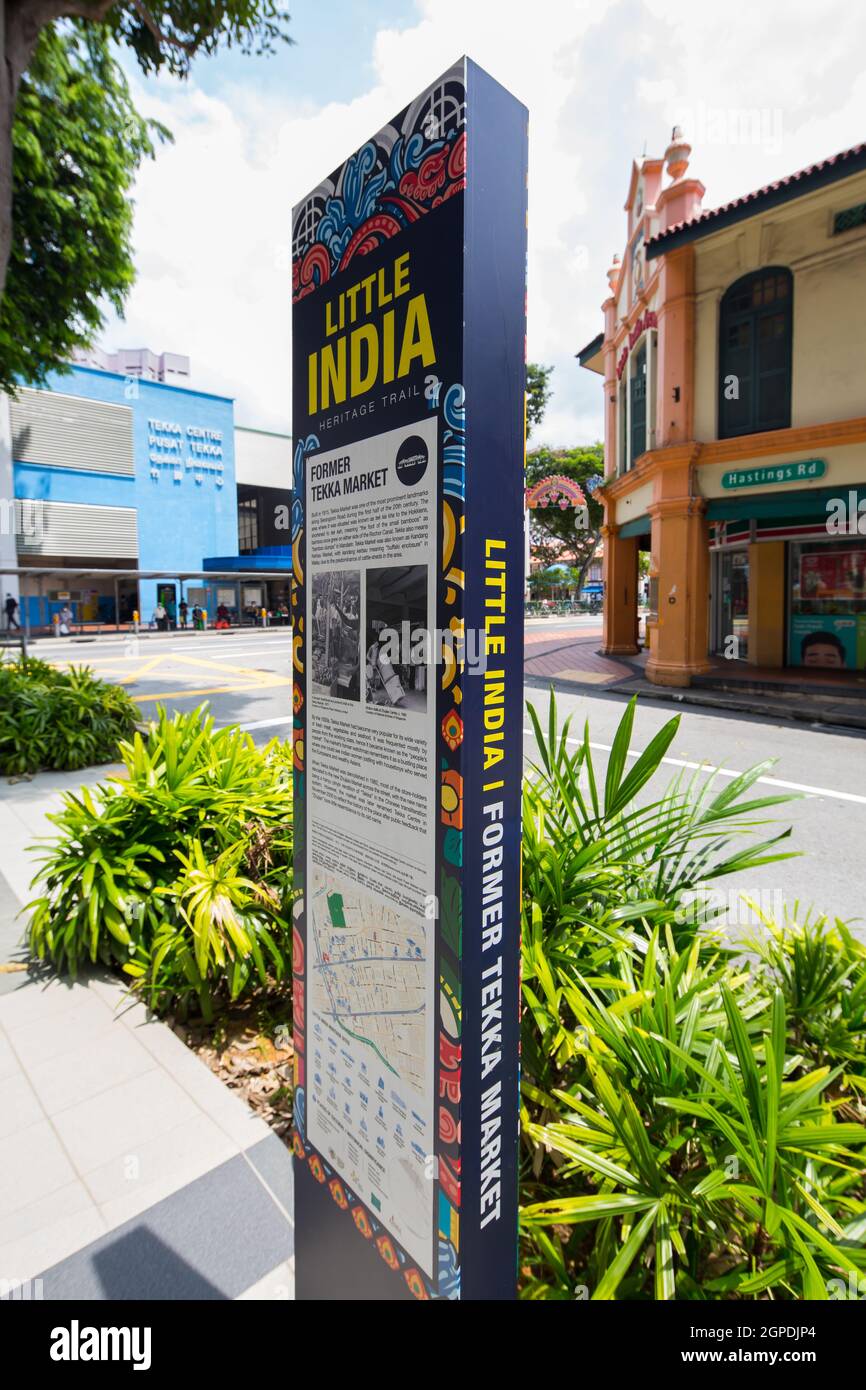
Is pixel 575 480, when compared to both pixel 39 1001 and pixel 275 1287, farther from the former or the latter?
pixel 275 1287

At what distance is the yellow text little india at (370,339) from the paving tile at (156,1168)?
8.46 feet

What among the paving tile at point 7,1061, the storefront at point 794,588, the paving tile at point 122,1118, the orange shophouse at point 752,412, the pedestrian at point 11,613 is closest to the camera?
the paving tile at point 122,1118

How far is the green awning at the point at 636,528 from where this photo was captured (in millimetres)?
16203

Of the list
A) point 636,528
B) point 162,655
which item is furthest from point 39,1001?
point 162,655

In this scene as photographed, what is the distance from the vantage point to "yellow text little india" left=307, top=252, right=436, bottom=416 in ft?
4.88

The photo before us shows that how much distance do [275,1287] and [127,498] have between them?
128ft

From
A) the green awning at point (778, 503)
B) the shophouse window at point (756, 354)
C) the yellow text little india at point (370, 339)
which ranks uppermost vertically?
the shophouse window at point (756, 354)

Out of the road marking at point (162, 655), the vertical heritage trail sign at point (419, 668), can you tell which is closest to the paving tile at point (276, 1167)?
the vertical heritage trail sign at point (419, 668)

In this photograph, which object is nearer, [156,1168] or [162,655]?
[156,1168]

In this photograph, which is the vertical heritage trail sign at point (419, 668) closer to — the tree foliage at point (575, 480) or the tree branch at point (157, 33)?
the tree branch at point (157, 33)

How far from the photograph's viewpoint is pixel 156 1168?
252 cm

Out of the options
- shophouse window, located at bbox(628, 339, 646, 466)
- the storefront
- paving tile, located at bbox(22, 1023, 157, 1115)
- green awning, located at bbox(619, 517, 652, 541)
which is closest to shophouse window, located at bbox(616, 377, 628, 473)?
shophouse window, located at bbox(628, 339, 646, 466)
